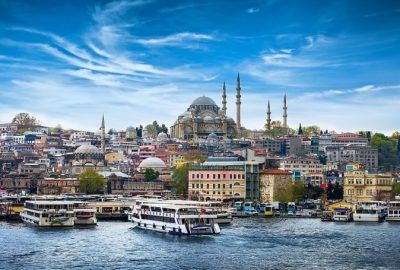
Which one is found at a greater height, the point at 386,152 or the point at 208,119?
the point at 208,119

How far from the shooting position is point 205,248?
3303 cm

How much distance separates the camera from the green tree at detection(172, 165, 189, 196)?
216 feet

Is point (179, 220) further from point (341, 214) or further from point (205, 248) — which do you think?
point (341, 214)

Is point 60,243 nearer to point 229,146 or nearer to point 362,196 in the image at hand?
point 362,196

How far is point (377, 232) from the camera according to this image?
41125 mm

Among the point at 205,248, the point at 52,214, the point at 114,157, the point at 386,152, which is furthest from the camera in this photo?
the point at 386,152

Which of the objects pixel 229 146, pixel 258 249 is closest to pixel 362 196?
pixel 258 249

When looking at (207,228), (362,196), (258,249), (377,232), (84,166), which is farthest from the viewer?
(84,166)

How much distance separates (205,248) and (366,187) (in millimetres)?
30435

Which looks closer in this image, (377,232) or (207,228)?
(207,228)

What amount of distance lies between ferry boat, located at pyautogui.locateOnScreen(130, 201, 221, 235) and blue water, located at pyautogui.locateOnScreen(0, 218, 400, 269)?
545mm

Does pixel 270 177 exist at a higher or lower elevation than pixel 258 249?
higher

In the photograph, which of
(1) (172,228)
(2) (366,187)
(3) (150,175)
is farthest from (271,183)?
(1) (172,228)

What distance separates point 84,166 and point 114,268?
184 ft
